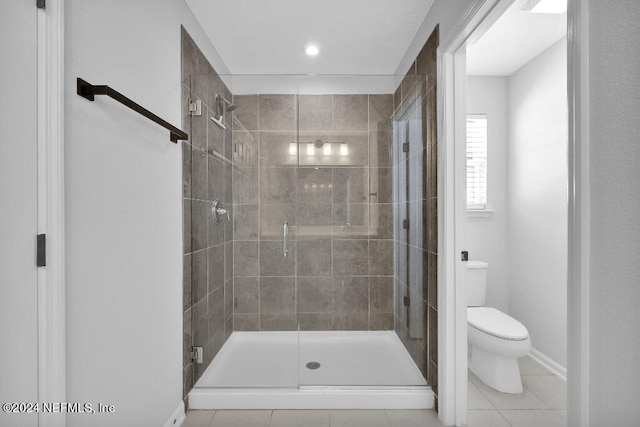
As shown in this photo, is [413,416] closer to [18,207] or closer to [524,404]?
[524,404]

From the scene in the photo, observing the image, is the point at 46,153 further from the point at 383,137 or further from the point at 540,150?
the point at 540,150

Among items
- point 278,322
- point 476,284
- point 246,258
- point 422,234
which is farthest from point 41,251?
point 476,284

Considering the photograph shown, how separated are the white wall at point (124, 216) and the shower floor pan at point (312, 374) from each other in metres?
0.31

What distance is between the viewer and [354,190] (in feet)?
7.84

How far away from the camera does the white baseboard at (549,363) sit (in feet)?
7.95

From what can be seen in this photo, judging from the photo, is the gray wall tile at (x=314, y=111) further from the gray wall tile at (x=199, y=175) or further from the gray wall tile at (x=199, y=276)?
the gray wall tile at (x=199, y=276)

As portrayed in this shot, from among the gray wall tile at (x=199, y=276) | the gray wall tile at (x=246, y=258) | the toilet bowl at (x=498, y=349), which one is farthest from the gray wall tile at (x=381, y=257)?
the gray wall tile at (x=199, y=276)

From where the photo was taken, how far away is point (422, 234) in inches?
85.0

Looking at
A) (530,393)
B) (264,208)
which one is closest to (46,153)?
(264,208)

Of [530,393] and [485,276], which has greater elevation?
[485,276]

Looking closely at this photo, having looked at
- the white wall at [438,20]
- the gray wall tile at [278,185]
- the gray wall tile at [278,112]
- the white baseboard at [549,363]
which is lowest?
the white baseboard at [549,363]

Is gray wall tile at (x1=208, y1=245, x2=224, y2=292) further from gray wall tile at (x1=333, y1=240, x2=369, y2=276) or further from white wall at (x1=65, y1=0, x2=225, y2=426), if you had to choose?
gray wall tile at (x1=333, y1=240, x2=369, y2=276)

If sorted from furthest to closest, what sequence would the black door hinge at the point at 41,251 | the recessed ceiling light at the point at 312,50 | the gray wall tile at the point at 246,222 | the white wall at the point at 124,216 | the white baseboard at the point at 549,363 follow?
1. the recessed ceiling light at the point at 312,50
2. the white baseboard at the point at 549,363
3. the gray wall tile at the point at 246,222
4. the white wall at the point at 124,216
5. the black door hinge at the point at 41,251

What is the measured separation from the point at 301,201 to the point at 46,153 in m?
1.55
